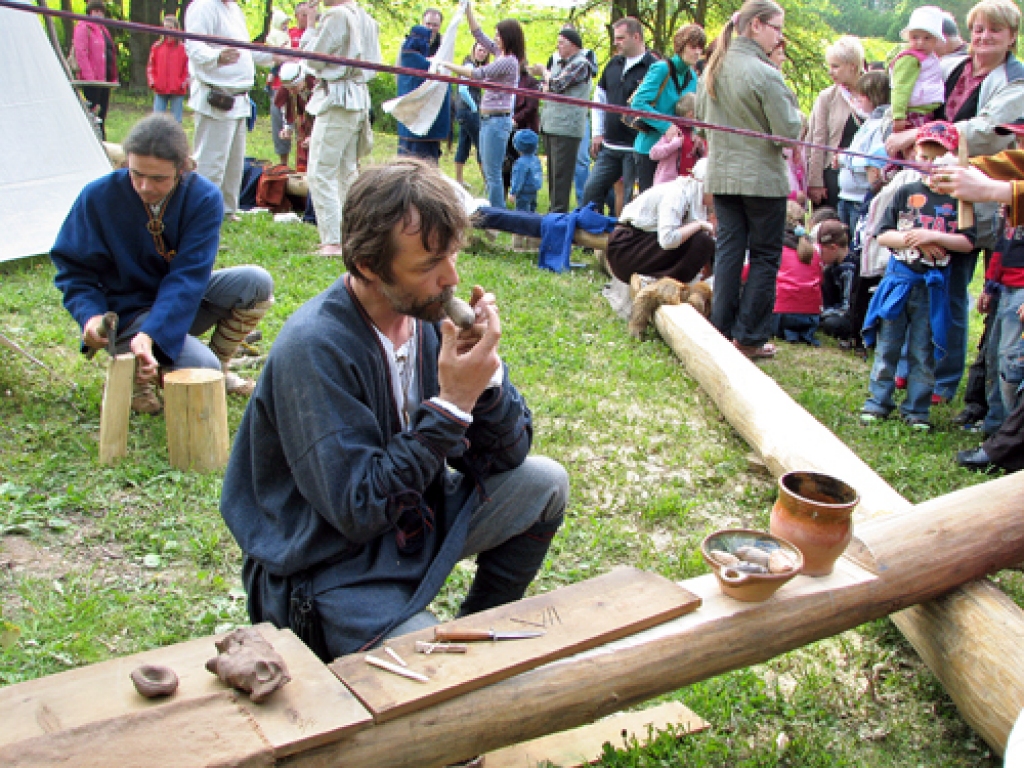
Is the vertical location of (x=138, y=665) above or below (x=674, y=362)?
above

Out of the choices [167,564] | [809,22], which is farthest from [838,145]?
[809,22]

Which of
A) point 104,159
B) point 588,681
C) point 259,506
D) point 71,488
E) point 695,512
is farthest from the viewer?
point 104,159

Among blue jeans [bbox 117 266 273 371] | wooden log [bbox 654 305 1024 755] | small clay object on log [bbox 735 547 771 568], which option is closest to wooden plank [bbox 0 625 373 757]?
small clay object on log [bbox 735 547 771 568]

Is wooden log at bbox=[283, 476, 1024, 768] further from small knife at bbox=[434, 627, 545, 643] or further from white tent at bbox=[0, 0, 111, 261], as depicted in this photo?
white tent at bbox=[0, 0, 111, 261]

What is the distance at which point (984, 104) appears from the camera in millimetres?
4949

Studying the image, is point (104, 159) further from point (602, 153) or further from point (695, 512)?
point (695, 512)

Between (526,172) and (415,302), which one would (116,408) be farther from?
(526,172)

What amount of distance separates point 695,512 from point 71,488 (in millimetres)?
2451

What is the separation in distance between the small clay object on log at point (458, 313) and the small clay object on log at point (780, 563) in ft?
3.13

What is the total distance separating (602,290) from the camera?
23.5 ft

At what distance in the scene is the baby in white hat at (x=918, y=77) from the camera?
5.52 m

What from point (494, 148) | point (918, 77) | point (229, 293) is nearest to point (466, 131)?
point (494, 148)

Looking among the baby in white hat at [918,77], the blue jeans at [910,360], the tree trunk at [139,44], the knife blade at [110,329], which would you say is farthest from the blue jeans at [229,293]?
the tree trunk at [139,44]

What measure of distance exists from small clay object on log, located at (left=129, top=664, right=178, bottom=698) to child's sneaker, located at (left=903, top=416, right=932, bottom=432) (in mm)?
4112
